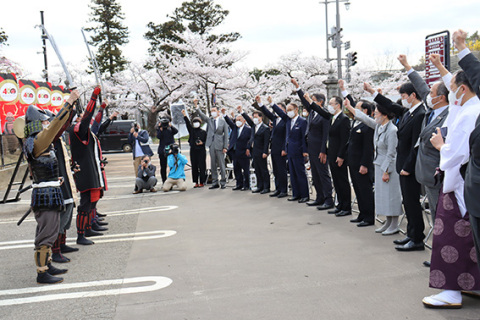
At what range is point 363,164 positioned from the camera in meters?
6.57

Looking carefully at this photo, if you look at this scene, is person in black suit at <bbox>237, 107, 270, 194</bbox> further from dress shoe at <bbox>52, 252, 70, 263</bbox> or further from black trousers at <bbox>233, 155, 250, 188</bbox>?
dress shoe at <bbox>52, 252, 70, 263</bbox>

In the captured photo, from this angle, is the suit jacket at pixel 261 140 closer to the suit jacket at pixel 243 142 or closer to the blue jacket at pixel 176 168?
the suit jacket at pixel 243 142

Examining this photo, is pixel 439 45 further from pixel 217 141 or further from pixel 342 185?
pixel 217 141

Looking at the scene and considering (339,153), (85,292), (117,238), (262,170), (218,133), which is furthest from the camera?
(218,133)

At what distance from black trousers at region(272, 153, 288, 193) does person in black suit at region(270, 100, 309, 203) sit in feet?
1.74

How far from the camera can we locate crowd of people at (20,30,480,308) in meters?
3.54

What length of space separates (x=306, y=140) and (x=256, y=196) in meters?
1.99

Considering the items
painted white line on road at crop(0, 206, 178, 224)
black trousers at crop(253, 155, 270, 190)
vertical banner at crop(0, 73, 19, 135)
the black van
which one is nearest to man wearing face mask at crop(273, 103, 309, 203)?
black trousers at crop(253, 155, 270, 190)

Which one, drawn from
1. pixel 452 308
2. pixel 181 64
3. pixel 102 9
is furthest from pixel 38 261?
pixel 102 9

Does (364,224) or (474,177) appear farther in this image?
(364,224)

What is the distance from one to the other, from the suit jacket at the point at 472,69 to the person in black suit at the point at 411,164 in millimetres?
2065

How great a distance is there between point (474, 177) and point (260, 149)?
758 cm

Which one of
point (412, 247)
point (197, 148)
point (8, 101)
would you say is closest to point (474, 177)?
point (412, 247)

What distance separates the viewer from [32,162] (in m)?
4.78
